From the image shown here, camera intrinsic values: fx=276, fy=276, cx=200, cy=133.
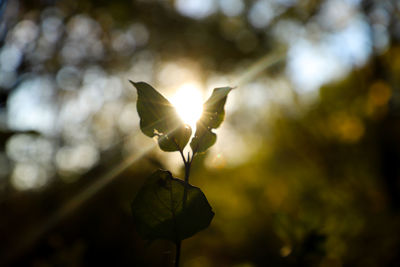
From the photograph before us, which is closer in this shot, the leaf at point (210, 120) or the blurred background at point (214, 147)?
the leaf at point (210, 120)

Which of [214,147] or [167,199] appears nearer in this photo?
[167,199]

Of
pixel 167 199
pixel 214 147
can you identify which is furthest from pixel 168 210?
pixel 214 147

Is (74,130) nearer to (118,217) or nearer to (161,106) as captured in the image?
(118,217)

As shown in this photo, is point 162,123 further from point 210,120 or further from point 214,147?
point 214,147

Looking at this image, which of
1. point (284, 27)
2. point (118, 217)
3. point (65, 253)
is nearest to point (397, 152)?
point (284, 27)

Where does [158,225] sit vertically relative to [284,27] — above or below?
below
